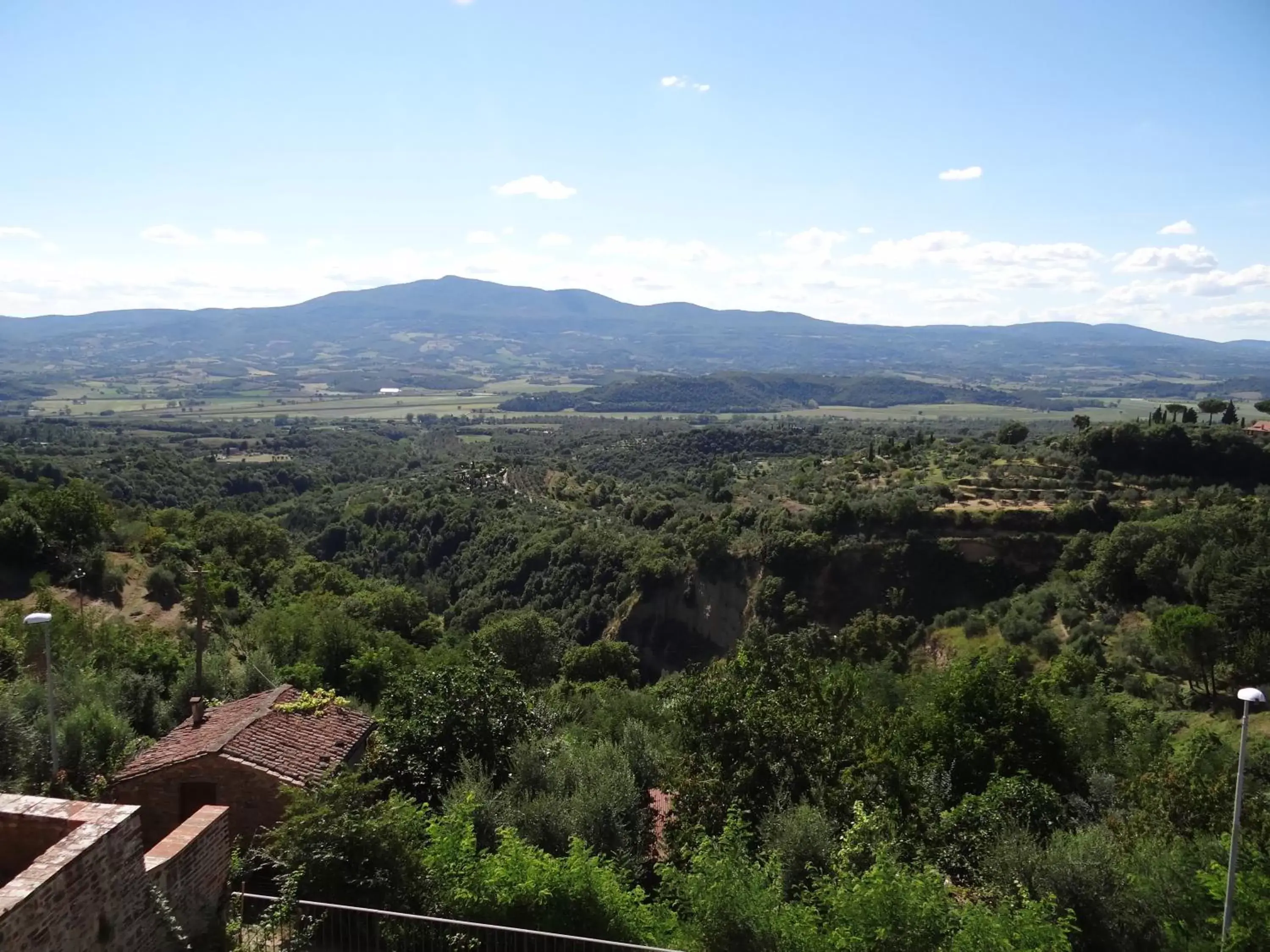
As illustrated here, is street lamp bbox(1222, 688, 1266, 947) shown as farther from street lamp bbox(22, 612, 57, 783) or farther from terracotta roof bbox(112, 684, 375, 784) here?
street lamp bbox(22, 612, 57, 783)

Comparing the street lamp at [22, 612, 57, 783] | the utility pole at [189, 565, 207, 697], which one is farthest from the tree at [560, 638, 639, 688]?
the street lamp at [22, 612, 57, 783]

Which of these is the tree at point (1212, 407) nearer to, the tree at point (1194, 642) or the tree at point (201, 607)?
the tree at point (1194, 642)

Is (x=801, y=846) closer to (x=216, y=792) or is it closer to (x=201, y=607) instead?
(x=216, y=792)

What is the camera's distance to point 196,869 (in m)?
8.06

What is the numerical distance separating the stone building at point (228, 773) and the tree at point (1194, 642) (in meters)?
24.5

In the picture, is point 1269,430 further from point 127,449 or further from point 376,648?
point 127,449

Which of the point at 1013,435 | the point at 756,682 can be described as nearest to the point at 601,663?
the point at 756,682

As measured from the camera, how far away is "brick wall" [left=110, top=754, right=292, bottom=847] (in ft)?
40.1

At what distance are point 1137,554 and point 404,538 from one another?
1938 inches

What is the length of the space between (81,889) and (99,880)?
0.18m

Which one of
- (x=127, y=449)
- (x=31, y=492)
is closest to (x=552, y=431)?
(x=127, y=449)

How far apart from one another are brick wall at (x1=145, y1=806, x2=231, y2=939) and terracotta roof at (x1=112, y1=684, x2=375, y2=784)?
2807 millimetres

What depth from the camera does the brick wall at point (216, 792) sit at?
12.2 m

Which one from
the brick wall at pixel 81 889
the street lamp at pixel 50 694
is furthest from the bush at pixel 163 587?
the brick wall at pixel 81 889
